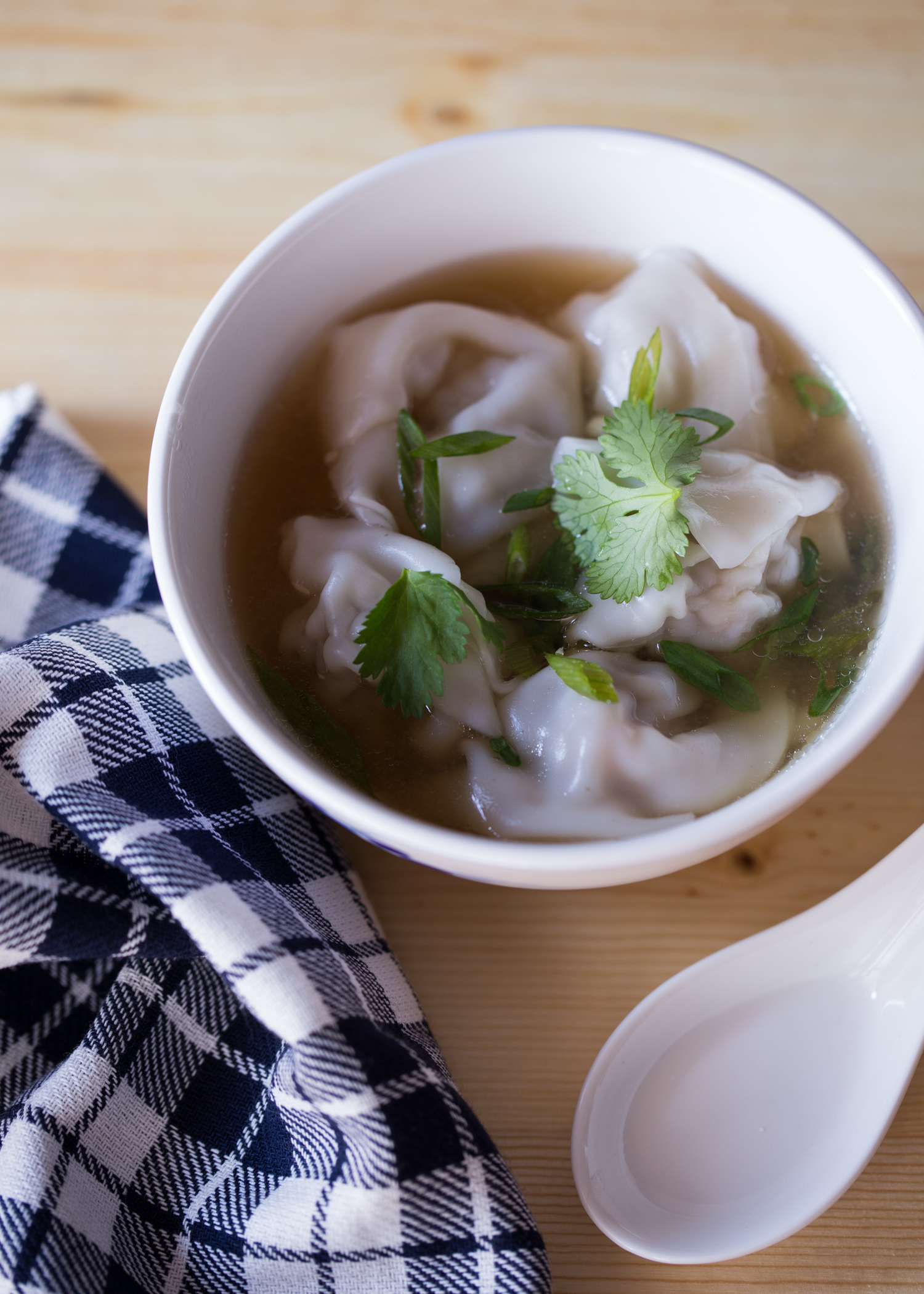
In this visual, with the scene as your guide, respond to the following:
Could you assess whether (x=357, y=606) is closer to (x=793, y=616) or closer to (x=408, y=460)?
(x=408, y=460)

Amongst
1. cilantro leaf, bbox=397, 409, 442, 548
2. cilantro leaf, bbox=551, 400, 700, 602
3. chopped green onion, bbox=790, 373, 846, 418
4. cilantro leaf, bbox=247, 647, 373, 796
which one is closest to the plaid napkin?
cilantro leaf, bbox=247, 647, 373, 796

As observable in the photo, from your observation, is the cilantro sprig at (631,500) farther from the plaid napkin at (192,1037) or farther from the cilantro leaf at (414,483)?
the plaid napkin at (192,1037)

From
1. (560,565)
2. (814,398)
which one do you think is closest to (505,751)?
(560,565)

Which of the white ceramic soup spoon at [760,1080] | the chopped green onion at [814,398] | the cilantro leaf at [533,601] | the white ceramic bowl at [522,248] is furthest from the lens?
the chopped green onion at [814,398]

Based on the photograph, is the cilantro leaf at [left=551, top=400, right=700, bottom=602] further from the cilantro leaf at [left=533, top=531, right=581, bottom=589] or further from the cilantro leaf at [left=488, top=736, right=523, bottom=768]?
the cilantro leaf at [left=488, top=736, right=523, bottom=768]

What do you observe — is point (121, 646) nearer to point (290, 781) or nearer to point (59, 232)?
point (290, 781)

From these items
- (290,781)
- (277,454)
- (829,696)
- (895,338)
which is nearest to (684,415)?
(895,338)

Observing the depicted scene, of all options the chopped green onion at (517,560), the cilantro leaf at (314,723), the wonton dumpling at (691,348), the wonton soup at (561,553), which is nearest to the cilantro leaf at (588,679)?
the wonton soup at (561,553)
